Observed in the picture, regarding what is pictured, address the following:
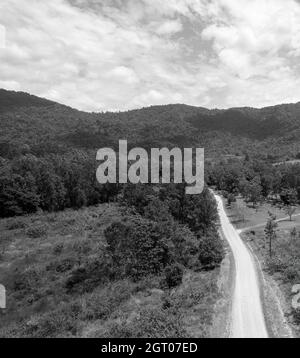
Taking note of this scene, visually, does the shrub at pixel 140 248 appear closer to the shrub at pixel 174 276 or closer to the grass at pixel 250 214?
the shrub at pixel 174 276

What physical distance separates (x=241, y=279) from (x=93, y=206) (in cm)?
8033

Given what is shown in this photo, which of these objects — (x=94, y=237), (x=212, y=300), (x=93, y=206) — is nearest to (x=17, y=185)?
(x=93, y=206)

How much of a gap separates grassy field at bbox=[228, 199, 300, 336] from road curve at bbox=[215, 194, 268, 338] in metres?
2.10

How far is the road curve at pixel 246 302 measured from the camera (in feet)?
95.1

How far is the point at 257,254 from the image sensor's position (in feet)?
171

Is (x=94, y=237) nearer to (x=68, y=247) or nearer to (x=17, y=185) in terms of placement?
(x=68, y=247)

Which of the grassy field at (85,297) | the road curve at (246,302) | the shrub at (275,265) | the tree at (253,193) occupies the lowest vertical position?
the grassy field at (85,297)

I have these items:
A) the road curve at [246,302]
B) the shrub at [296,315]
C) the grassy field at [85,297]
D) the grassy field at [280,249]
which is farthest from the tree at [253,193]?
the shrub at [296,315]

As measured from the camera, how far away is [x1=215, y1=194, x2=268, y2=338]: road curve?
29.0 m

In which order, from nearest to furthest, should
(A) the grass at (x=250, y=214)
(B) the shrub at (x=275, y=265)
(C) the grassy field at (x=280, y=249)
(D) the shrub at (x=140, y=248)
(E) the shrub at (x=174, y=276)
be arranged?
(C) the grassy field at (x=280, y=249) → (E) the shrub at (x=174, y=276) → (B) the shrub at (x=275, y=265) → (D) the shrub at (x=140, y=248) → (A) the grass at (x=250, y=214)

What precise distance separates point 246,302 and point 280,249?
72.0 feet

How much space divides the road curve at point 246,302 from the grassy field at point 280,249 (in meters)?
2.10

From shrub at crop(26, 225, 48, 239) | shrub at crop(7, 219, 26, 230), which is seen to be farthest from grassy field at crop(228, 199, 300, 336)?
shrub at crop(7, 219, 26, 230)

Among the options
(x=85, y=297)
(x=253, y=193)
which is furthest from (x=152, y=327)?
(x=253, y=193)
